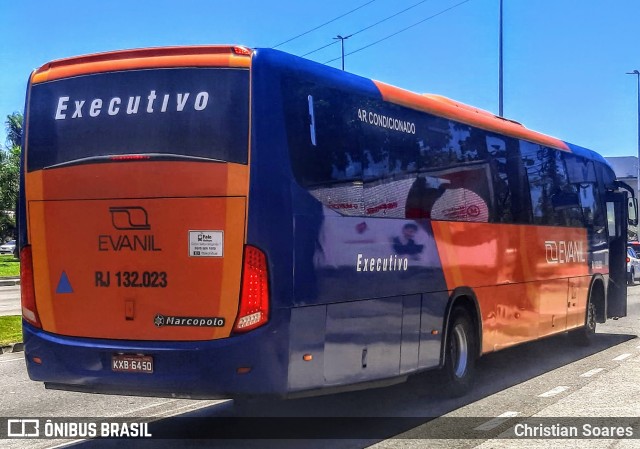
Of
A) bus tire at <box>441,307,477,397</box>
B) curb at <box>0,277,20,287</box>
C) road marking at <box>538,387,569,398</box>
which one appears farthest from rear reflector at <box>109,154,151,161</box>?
curb at <box>0,277,20,287</box>

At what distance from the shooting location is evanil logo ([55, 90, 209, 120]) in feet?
22.2

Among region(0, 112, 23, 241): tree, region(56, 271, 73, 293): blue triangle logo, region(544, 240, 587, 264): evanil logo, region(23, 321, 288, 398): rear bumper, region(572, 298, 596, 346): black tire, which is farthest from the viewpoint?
region(0, 112, 23, 241): tree

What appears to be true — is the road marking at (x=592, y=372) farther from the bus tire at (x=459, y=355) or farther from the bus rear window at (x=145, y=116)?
the bus rear window at (x=145, y=116)

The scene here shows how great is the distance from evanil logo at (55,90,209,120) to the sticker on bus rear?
1037mm

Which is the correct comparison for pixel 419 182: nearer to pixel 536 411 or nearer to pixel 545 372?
pixel 536 411

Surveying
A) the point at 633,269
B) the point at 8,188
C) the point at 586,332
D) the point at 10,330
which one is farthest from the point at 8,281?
the point at 586,332

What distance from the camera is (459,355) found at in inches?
391

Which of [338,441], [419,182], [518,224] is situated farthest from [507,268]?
[338,441]

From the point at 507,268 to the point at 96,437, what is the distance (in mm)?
6046

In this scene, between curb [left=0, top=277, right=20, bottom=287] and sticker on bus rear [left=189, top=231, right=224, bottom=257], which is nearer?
sticker on bus rear [left=189, top=231, right=224, bottom=257]

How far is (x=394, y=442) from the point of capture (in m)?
7.25

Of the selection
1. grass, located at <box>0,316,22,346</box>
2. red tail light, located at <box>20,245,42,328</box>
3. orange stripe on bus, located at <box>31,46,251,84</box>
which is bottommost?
grass, located at <box>0,316,22,346</box>

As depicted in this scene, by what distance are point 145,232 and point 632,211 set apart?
13.1m

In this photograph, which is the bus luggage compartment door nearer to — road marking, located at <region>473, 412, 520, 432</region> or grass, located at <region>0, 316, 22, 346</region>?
road marking, located at <region>473, 412, 520, 432</region>
